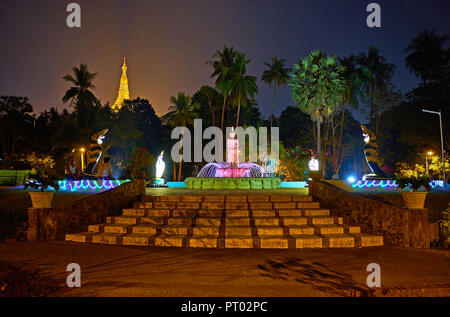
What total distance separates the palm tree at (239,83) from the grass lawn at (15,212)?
23330mm

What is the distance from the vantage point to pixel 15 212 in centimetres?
960

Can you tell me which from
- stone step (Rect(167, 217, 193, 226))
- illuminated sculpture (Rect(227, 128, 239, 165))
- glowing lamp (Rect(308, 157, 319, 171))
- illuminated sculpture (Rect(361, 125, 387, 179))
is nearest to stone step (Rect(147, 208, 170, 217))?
stone step (Rect(167, 217, 193, 226))

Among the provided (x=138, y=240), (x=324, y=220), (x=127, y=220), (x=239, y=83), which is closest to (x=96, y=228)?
(x=127, y=220)

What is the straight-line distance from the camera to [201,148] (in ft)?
122

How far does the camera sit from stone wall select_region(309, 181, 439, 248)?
7234mm

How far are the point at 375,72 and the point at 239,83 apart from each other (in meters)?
17.4

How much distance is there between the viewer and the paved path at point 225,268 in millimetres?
4484

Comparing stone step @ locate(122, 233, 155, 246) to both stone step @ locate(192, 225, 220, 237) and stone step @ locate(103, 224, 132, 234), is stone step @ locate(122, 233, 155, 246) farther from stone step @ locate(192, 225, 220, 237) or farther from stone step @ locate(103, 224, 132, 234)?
stone step @ locate(192, 225, 220, 237)

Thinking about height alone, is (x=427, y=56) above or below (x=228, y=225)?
above

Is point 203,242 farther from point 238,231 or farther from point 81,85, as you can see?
point 81,85
